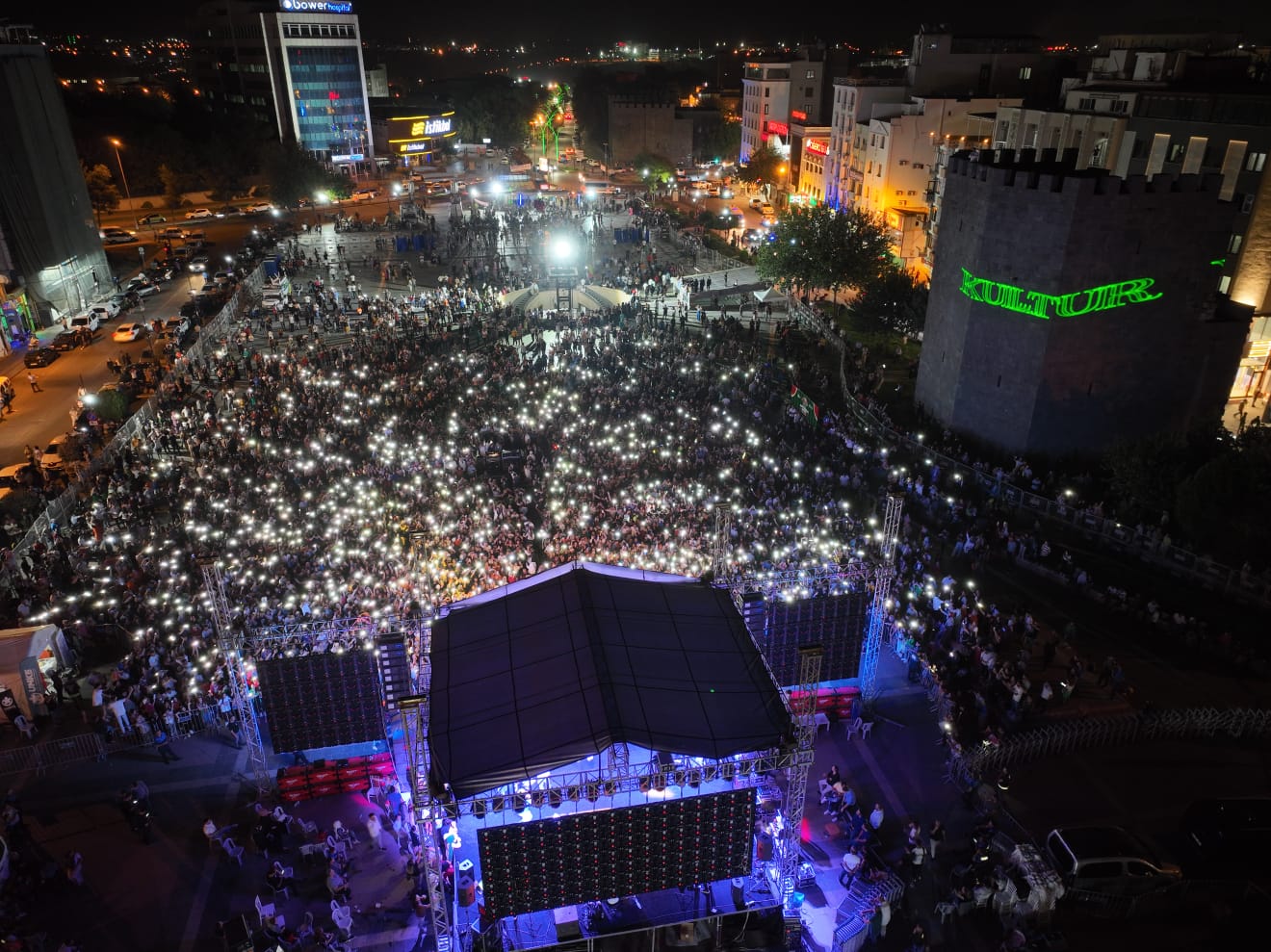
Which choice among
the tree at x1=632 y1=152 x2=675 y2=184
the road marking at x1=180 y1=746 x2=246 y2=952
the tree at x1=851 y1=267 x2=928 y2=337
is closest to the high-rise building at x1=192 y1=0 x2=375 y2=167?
the tree at x1=632 y1=152 x2=675 y2=184

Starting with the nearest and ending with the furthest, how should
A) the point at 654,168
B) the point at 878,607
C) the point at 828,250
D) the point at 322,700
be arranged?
1. the point at 322,700
2. the point at 878,607
3. the point at 828,250
4. the point at 654,168

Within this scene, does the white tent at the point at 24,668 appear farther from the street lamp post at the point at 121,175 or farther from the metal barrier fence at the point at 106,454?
the street lamp post at the point at 121,175

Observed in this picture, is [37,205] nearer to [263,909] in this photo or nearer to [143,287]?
[143,287]

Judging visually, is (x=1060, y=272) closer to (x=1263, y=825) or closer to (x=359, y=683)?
(x=1263, y=825)

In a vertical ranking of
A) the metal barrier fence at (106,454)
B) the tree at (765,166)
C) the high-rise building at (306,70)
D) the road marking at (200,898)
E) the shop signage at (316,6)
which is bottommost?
the road marking at (200,898)

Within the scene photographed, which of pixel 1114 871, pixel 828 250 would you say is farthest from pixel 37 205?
pixel 1114 871

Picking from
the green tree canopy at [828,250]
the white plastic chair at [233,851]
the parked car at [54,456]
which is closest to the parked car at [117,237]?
the parked car at [54,456]

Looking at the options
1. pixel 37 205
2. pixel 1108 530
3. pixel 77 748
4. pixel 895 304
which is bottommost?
pixel 77 748

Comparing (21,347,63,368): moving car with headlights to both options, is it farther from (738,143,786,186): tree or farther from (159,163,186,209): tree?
(738,143,786,186): tree
